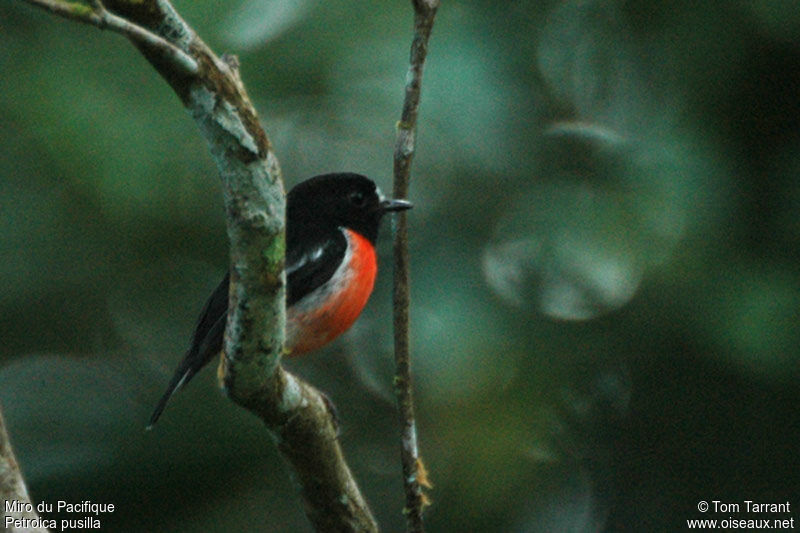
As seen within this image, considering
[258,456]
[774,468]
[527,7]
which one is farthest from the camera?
[527,7]

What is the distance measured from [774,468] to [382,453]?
1.84 m

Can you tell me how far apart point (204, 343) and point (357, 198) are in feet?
4.54

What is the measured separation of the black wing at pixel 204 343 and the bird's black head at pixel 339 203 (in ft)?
2.46

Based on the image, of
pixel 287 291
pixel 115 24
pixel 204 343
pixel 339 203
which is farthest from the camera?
pixel 339 203

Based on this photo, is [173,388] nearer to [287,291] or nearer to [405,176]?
[287,291]

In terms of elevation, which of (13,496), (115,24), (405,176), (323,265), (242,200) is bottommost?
(13,496)

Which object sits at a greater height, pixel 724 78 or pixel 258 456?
pixel 724 78

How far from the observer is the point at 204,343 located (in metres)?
4.27

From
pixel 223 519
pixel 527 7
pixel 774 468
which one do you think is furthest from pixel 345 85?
pixel 774 468

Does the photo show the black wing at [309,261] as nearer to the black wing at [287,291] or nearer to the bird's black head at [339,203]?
the black wing at [287,291]

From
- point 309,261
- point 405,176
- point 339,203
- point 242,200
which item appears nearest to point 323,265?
point 309,261

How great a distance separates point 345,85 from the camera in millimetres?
5371

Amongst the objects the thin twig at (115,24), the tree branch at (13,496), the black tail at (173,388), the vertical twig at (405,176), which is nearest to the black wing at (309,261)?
the black tail at (173,388)

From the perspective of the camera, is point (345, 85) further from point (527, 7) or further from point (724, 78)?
point (724, 78)
